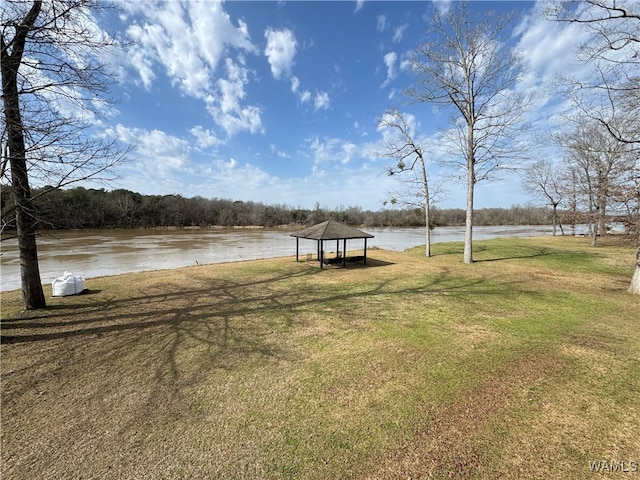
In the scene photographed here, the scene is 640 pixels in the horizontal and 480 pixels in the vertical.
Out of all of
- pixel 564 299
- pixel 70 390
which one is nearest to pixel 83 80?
pixel 70 390

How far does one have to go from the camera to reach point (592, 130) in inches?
741

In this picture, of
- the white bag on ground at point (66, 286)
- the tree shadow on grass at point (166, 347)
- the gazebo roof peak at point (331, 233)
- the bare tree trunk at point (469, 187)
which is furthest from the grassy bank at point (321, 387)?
the bare tree trunk at point (469, 187)

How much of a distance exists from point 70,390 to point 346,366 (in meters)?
3.60

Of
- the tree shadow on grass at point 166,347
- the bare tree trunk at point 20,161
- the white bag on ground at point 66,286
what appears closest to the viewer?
the tree shadow on grass at point 166,347

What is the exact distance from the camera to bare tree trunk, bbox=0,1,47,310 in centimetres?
450

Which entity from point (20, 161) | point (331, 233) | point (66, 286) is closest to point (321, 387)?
point (20, 161)

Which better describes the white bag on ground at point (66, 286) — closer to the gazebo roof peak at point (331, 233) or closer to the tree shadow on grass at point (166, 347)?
the tree shadow on grass at point (166, 347)

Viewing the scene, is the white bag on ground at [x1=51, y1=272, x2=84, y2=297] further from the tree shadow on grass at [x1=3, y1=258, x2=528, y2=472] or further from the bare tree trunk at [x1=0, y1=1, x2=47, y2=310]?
the bare tree trunk at [x1=0, y1=1, x2=47, y2=310]

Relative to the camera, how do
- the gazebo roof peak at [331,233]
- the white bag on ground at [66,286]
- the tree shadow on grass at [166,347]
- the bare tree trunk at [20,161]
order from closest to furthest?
the tree shadow on grass at [166,347], the bare tree trunk at [20,161], the white bag on ground at [66,286], the gazebo roof peak at [331,233]

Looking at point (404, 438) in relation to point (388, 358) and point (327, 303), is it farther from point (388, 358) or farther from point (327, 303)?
point (327, 303)

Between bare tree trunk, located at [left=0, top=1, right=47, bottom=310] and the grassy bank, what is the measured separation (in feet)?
2.25

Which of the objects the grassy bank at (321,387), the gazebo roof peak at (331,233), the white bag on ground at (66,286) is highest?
the gazebo roof peak at (331,233)

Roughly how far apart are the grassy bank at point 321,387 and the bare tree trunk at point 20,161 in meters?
0.68

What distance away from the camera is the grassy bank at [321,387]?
2.46 meters
